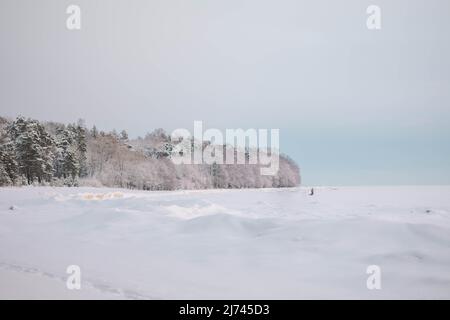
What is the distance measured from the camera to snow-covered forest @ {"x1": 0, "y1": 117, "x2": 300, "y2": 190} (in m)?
44.2

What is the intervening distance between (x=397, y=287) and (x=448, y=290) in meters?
0.66

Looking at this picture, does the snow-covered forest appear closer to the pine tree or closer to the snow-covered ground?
the pine tree

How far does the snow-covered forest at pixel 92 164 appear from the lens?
145ft

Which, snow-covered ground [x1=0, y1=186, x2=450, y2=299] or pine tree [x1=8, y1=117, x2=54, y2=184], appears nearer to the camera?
snow-covered ground [x1=0, y1=186, x2=450, y2=299]

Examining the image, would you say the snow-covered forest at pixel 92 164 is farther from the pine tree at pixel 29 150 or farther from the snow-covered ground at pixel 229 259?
the snow-covered ground at pixel 229 259

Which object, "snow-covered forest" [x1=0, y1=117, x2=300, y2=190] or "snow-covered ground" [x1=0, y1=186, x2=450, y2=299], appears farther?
"snow-covered forest" [x1=0, y1=117, x2=300, y2=190]

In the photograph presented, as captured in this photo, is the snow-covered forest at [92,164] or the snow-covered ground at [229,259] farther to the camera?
the snow-covered forest at [92,164]

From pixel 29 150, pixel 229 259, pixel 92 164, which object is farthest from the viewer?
pixel 92 164

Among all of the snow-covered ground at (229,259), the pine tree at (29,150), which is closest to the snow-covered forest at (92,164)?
the pine tree at (29,150)

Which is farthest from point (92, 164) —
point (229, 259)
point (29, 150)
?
point (229, 259)

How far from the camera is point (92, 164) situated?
2317 inches

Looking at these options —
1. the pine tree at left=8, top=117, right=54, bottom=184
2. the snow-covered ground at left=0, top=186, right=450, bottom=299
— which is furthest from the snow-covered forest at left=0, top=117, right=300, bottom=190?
the snow-covered ground at left=0, top=186, right=450, bottom=299

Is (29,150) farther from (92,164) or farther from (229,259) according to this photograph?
(229,259)

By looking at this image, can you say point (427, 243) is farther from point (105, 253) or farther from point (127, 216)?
point (127, 216)
